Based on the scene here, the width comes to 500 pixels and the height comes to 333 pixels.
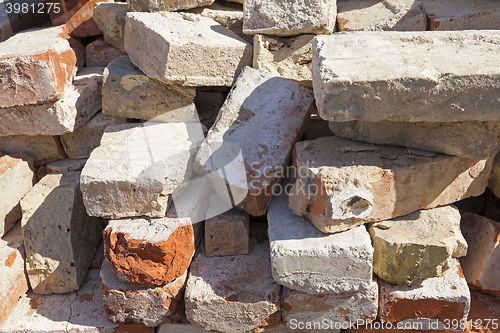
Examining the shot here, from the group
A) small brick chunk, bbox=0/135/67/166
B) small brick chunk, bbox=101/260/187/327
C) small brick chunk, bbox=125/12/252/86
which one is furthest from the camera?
small brick chunk, bbox=0/135/67/166

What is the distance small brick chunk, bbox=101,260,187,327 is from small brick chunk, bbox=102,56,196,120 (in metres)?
1.12

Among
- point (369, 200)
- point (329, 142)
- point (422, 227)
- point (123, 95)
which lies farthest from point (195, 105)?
point (422, 227)

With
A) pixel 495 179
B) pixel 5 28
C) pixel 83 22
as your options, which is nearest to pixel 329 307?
pixel 495 179

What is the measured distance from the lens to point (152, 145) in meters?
2.58

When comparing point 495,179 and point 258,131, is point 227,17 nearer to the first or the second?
point 258,131

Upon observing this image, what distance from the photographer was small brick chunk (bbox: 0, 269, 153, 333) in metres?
2.46

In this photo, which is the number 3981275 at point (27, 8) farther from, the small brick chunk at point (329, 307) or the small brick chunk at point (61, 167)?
the small brick chunk at point (329, 307)

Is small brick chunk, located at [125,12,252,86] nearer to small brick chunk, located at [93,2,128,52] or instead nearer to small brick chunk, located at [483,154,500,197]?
small brick chunk, located at [93,2,128,52]

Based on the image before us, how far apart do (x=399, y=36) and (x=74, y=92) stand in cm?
222

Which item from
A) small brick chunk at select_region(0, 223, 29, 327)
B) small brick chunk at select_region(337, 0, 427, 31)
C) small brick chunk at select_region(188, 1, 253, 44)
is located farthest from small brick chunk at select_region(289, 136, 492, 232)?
small brick chunk at select_region(0, 223, 29, 327)

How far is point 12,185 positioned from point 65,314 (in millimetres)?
967

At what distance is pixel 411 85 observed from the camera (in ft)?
6.43

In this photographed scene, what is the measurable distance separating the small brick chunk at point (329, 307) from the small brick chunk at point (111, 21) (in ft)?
7.84

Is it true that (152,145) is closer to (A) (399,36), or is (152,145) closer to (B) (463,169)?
(A) (399,36)
